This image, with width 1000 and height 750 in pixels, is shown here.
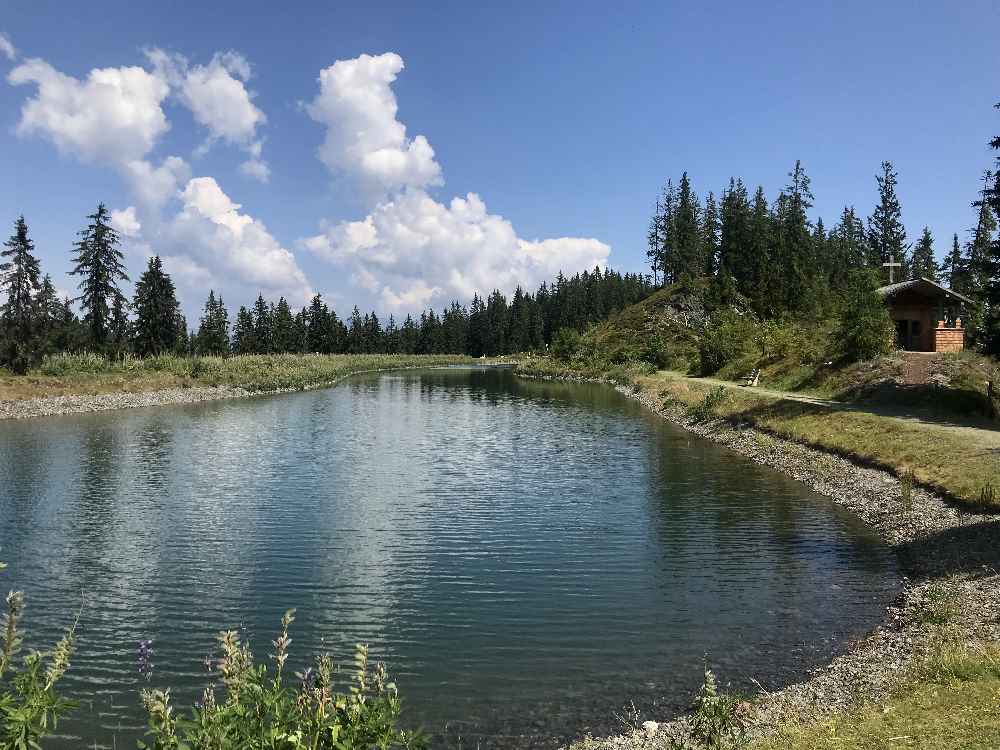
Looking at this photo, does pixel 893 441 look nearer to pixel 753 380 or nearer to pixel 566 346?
pixel 753 380

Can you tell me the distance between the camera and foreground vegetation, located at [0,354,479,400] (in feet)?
209

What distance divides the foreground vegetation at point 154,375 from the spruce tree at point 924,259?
378ft

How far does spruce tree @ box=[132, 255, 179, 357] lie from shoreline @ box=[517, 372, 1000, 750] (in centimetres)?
9351

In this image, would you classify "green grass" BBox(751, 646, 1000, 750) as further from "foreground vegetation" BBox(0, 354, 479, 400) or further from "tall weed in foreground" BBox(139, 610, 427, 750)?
"foreground vegetation" BBox(0, 354, 479, 400)

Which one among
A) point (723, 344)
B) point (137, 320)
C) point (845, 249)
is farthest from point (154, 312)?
point (845, 249)

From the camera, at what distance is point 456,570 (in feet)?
65.9

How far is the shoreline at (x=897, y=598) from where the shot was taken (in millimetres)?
11523

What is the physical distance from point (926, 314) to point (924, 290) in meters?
2.18

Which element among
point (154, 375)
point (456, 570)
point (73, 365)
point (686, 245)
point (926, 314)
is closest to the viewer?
point (456, 570)

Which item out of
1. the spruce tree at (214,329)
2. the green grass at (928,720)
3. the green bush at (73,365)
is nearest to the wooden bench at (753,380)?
the green grass at (928,720)

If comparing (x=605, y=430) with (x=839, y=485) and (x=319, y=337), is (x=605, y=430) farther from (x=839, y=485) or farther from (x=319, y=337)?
(x=319, y=337)

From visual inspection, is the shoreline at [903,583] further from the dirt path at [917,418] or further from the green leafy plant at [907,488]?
the dirt path at [917,418]

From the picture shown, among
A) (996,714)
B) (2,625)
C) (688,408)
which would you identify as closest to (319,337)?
(688,408)

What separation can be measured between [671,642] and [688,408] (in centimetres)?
4514
